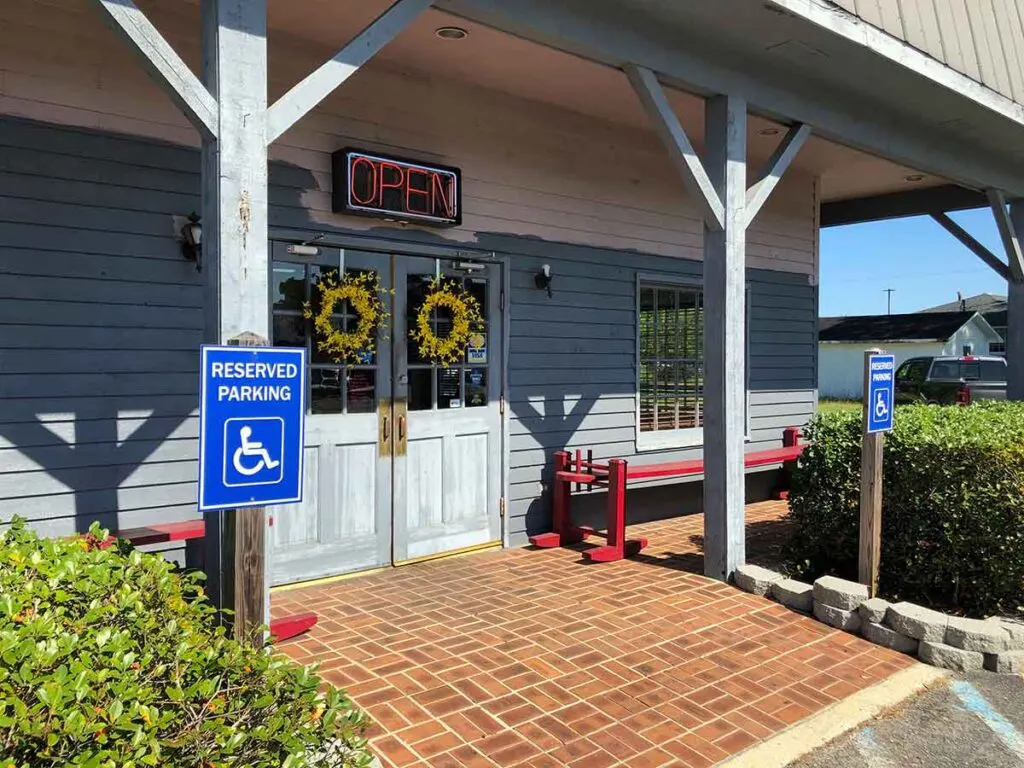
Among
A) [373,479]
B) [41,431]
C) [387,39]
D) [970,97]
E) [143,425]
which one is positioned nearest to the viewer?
[387,39]

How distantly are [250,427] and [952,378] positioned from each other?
18.3 meters

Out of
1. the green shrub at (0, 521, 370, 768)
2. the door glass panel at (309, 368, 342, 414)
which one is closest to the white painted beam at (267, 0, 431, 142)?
the green shrub at (0, 521, 370, 768)

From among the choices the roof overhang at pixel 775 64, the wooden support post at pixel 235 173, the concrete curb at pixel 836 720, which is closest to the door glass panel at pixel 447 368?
the roof overhang at pixel 775 64

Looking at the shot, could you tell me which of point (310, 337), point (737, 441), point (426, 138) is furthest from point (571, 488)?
point (426, 138)

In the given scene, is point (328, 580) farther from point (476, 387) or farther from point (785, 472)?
point (785, 472)

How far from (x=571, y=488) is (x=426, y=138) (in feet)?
9.62

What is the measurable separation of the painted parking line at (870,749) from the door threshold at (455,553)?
314 cm

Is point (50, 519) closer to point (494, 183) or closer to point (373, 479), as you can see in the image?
point (373, 479)

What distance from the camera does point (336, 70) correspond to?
321cm

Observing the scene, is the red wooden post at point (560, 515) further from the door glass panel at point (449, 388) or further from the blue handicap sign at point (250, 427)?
the blue handicap sign at point (250, 427)

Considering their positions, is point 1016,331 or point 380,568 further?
point 1016,331

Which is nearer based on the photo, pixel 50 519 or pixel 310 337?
pixel 50 519

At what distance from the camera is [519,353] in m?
6.04

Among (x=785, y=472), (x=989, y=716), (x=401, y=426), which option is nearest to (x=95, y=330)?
(x=401, y=426)
